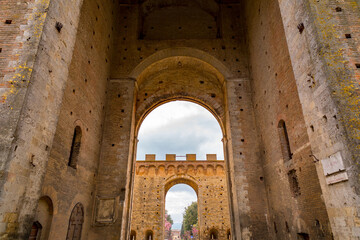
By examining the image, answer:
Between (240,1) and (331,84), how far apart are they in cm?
1057

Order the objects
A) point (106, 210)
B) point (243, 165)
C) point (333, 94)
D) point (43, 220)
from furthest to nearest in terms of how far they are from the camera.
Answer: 1. point (243, 165)
2. point (106, 210)
3. point (43, 220)
4. point (333, 94)

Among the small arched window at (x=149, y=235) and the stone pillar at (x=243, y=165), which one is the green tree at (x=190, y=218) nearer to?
the small arched window at (x=149, y=235)

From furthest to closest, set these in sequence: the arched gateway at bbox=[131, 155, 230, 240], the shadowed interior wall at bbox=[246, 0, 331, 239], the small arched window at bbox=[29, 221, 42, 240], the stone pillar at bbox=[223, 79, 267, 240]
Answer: the arched gateway at bbox=[131, 155, 230, 240], the stone pillar at bbox=[223, 79, 267, 240], the shadowed interior wall at bbox=[246, 0, 331, 239], the small arched window at bbox=[29, 221, 42, 240]

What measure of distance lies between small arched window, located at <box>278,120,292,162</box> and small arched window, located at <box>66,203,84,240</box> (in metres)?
6.98

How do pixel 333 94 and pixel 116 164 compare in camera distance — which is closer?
pixel 333 94

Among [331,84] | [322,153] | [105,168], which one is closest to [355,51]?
[331,84]

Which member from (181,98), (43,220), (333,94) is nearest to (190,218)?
(181,98)

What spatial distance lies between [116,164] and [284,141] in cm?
651

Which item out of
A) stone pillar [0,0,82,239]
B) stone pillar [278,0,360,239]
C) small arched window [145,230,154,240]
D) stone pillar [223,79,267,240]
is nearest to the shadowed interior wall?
stone pillar [223,79,267,240]

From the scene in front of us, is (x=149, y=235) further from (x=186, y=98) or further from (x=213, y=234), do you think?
(x=186, y=98)

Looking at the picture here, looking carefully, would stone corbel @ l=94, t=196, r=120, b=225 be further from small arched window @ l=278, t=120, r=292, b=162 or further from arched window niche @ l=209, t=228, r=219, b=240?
arched window niche @ l=209, t=228, r=219, b=240

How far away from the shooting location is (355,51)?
4.55 metres

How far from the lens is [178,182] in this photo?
22969mm

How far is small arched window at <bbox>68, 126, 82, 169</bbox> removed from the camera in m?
7.73
